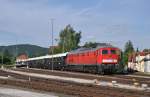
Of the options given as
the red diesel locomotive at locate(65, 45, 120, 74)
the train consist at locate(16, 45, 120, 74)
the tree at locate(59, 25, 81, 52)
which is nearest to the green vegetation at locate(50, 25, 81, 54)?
the tree at locate(59, 25, 81, 52)


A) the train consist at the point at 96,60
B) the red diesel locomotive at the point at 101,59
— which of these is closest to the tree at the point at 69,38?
the train consist at the point at 96,60

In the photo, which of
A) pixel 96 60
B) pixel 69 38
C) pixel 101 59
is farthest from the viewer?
pixel 69 38

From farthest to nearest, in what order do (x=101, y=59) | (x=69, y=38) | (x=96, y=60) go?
1. (x=69, y=38)
2. (x=96, y=60)
3. (x=101, y=59)

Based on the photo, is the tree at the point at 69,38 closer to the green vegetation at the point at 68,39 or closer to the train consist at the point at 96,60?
the green vegetation at the point at 68,39

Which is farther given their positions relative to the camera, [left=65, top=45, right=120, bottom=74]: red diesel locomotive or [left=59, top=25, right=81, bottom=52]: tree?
[left=59, top=25, right=81, bottom=52]: tree

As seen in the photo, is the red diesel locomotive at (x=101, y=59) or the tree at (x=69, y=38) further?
the tree at (x=69, y=38)

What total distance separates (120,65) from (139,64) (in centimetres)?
4313

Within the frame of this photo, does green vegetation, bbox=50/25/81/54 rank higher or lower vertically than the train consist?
higher

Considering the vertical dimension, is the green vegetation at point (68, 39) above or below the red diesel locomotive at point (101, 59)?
above

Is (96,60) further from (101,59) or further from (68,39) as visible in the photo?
(68,39)

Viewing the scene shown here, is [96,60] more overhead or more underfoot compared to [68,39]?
more underfoot

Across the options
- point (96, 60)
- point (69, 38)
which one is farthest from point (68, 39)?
point (96, 60)

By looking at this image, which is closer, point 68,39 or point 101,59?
point 101,59

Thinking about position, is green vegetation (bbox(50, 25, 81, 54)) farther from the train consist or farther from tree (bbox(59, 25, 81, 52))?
the train consist
